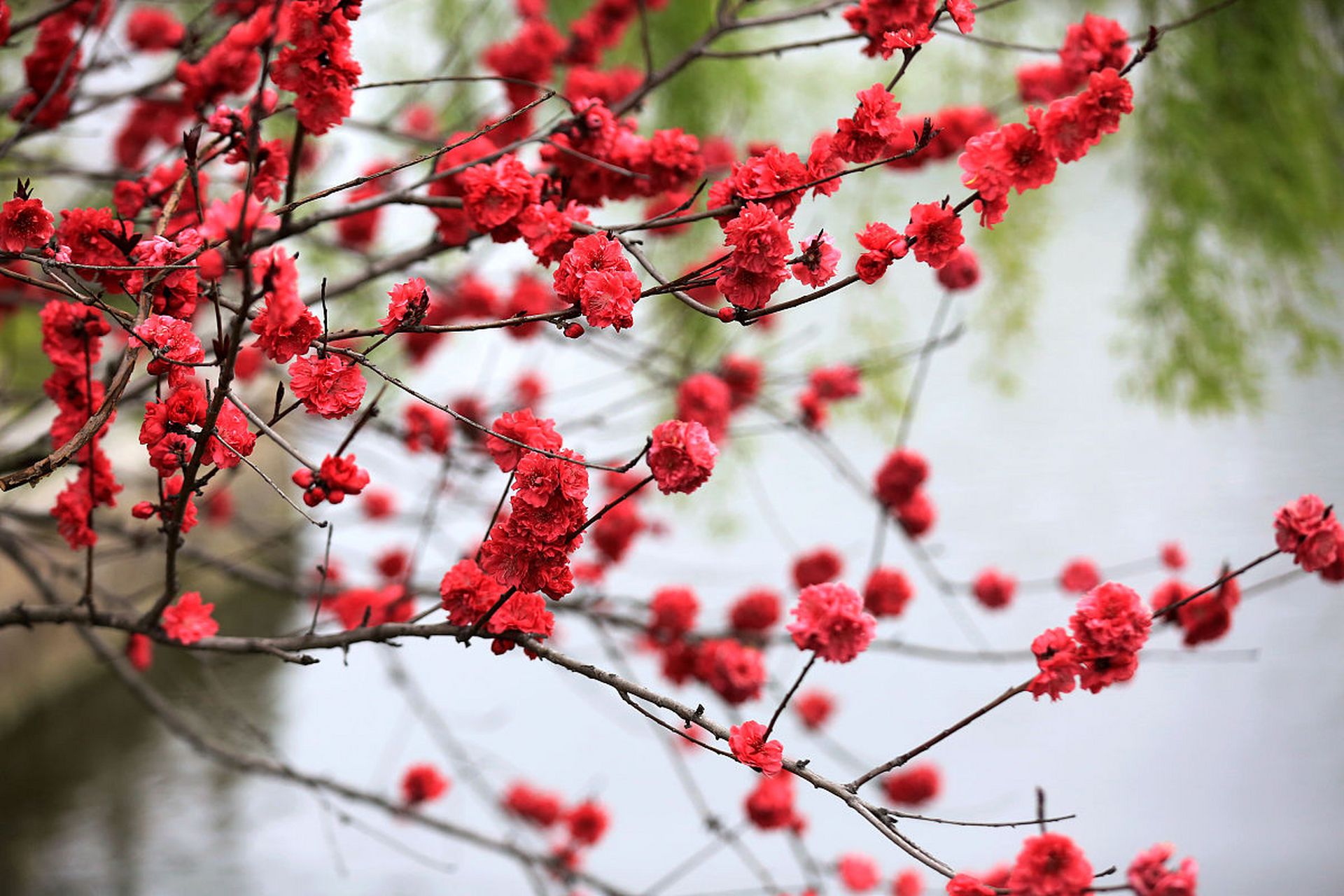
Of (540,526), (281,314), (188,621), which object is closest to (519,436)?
(540,526)

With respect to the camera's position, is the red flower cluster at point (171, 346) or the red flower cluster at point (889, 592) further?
the red flower cluster at point (889, 592)

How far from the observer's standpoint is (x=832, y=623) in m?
0.59

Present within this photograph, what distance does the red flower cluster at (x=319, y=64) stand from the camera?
63cm

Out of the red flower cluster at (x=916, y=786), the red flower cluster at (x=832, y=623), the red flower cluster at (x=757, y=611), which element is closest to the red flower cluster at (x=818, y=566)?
the red flower cluster at (x=757, y=611)

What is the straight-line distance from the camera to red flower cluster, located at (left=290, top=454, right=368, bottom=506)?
56 centimetres

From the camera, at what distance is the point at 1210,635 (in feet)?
2.81

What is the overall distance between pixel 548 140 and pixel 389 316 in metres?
0.24

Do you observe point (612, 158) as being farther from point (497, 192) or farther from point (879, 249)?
point (879, 249)

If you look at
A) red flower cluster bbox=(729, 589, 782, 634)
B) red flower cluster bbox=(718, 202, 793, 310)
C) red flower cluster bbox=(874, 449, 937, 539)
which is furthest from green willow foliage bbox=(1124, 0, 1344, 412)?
red flower cluster bbox=(718, 202, 793, 310)

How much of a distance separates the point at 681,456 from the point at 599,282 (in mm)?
98

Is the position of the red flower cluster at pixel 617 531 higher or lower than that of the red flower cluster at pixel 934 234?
higher

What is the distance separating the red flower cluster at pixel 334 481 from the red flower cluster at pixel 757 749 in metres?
0.22

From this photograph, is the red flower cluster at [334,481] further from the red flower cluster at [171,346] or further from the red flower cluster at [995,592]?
the red flower cluster at [995,592]

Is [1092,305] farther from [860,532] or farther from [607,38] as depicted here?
[607,38]
